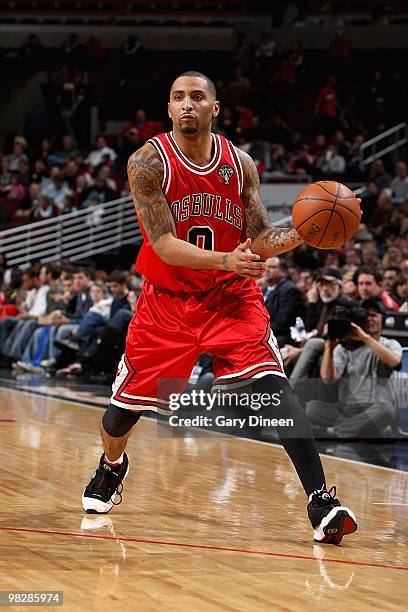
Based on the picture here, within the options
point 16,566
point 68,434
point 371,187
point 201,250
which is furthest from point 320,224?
point 371,187

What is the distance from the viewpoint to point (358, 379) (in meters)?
8.63

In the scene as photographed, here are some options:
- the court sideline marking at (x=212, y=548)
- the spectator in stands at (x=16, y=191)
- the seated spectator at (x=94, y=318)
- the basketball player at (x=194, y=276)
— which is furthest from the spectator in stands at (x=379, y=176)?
the court sideline marking at (x=212, y=548)

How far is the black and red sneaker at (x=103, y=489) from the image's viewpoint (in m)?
5.59

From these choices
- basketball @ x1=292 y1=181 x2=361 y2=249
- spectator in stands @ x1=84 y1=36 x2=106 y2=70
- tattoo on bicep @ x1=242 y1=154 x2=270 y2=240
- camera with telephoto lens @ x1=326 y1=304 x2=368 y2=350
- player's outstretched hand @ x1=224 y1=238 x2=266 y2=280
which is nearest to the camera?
player's outstretched hand @ x1=224 y1=238 x2=266 y2=280

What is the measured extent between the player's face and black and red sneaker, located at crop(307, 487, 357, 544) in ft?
5.89

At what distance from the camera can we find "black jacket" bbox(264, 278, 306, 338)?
32.9 ft

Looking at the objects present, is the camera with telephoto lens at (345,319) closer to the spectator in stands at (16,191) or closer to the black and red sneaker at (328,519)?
the black and red sneaker at (328,519)

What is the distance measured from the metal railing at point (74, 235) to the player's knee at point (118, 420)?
41.9ft

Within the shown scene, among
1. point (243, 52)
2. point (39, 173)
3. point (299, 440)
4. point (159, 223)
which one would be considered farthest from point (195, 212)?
point (243, 52)

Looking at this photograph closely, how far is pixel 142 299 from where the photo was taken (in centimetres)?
549

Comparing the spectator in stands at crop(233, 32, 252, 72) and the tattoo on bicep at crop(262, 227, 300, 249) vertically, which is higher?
the spectator in stands at crop(233, 32, 252, 72)

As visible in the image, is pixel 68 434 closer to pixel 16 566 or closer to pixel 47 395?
pixel 47 395

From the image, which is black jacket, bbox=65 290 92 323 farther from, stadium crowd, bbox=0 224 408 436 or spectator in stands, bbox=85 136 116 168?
spectator in stands, bbox=85 136 116 168

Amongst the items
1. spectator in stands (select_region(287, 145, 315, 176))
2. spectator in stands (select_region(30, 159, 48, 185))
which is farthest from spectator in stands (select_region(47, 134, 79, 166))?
spectator in stands (select_region(287, 145, 315, 176))
